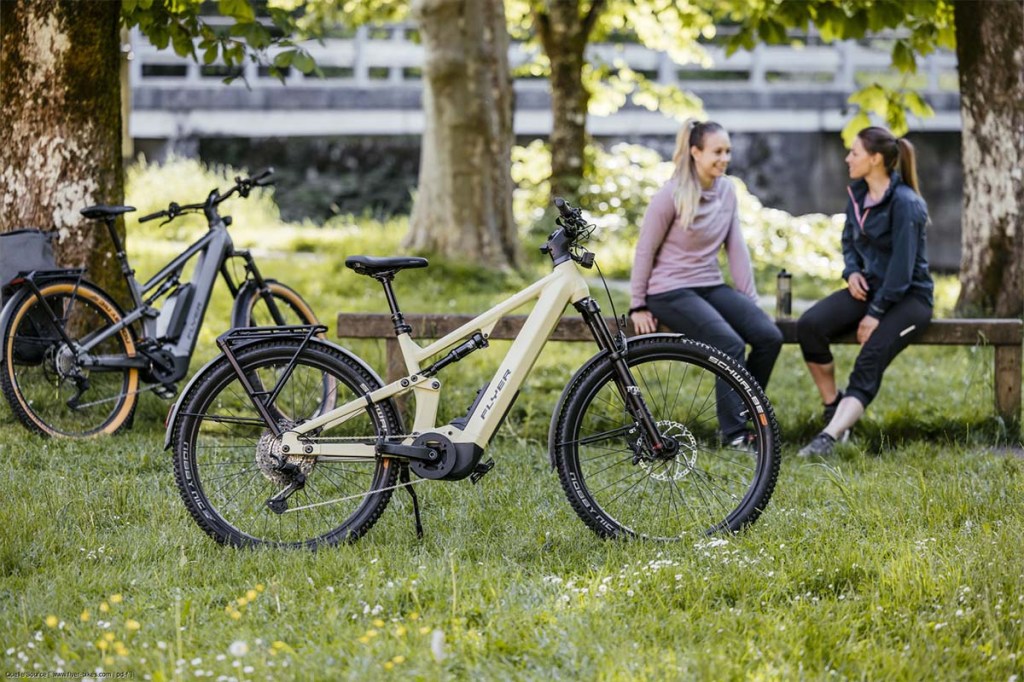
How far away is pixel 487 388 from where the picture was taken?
15.9 feet

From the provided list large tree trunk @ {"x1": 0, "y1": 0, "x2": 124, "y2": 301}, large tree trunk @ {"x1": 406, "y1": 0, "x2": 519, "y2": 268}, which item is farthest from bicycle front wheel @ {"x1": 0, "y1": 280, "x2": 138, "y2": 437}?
large tree trunk @ {"x1": 406, "y1": 0, "x2": 519, "y2": 268}

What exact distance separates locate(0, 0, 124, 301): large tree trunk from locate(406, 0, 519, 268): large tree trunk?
14.9 ft

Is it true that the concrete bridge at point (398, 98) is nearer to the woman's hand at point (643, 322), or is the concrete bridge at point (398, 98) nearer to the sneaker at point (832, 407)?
the sneaker at point (832, 407)

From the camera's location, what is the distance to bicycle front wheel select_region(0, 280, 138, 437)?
6.28 metres

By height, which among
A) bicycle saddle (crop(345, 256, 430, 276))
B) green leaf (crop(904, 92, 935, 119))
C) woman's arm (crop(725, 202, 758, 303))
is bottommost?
woman's arm (crop(725, 202, 758, 303))

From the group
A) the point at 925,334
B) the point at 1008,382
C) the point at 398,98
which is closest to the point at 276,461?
the point at 925,334

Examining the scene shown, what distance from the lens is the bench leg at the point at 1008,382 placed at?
6.86m

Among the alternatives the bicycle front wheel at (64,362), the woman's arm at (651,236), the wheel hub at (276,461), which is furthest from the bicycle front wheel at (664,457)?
the bicycle front wheel at (64,362)

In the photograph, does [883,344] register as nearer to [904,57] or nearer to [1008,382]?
[1008,382]

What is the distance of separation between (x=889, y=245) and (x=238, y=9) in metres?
3.56

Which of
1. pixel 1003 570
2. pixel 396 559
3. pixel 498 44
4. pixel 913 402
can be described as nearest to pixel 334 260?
pixel 498 44

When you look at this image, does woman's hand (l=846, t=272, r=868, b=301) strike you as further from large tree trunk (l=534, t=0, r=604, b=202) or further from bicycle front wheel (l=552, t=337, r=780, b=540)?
large tree trunk (l=534, t=0, r=604, b=202)

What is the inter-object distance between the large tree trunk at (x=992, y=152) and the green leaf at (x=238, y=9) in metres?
4.99

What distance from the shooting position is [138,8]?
7258mm
